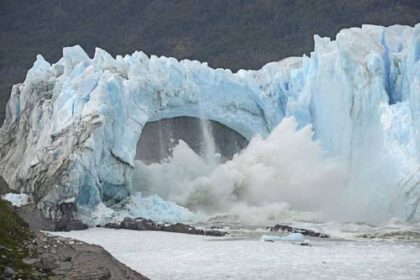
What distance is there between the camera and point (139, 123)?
27156mm

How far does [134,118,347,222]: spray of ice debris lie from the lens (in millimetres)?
28188

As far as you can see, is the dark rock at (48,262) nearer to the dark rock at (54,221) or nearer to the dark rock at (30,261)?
the dark rock at (30,261)

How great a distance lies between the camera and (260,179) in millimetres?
29297

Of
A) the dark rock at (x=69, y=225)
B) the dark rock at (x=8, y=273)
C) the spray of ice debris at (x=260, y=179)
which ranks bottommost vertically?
the dark rock at (x=8, y=273)

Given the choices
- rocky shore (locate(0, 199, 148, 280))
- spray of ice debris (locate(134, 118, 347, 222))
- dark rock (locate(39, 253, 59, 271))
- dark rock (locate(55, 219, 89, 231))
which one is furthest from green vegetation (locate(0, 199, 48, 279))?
spray of ice debris (locate(134, 118, 347, 222))

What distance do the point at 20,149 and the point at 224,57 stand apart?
4092 cm

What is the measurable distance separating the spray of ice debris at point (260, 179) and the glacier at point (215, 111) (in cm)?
91

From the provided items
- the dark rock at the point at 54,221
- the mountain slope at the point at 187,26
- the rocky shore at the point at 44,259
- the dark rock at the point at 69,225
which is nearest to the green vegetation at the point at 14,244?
the rocky shore at the point at 44,259

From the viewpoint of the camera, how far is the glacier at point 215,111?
24.7m

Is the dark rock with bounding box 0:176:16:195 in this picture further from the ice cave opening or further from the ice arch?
the ice cave opening

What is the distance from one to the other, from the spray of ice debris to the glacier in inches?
35.6

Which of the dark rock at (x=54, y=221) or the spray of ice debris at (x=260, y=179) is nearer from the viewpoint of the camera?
the dark rock at (x=54, y=221)

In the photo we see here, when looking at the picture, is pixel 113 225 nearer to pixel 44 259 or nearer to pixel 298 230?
pixel 298 230

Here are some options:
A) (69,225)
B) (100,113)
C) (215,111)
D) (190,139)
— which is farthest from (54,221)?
(190,139)
